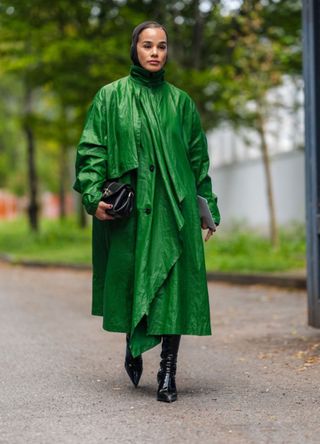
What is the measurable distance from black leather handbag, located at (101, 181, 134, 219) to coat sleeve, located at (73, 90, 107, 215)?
5 cm

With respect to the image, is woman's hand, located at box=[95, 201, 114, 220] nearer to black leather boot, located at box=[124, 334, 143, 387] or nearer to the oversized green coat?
the oversized green coat

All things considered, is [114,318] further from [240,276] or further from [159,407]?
[240,276]

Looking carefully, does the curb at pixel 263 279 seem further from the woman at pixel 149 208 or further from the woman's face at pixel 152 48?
the woman's face at pixel 152 48

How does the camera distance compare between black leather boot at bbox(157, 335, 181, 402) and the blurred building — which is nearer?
black leather boot at bbox(157, 335, 181, 402)

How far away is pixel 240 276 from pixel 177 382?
7.43 metres

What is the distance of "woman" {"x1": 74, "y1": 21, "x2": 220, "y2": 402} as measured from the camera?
550cm

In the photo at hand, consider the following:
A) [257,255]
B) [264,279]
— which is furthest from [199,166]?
[257,255]

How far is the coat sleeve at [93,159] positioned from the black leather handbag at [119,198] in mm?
51

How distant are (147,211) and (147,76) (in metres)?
0.76


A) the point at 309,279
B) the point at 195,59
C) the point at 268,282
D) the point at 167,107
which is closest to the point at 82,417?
the point at 167,107

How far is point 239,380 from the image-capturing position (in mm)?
6254

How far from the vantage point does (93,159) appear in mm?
5598

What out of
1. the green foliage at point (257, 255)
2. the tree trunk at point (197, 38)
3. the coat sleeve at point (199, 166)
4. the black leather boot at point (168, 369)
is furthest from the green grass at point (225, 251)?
the black leather boot at point (168, 369)

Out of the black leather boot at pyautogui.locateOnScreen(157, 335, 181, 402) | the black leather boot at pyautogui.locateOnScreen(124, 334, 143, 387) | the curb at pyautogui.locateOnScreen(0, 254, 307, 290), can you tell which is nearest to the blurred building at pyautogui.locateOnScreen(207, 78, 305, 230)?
the curb at pyautogui.locateOnScreen(0, 254, 307, 290)
